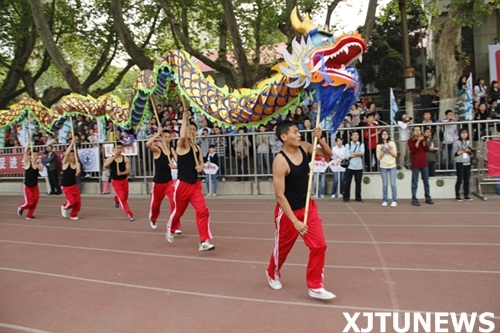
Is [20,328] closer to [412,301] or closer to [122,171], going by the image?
[412,301]

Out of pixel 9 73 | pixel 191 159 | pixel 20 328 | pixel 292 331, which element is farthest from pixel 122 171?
pixel 9 73

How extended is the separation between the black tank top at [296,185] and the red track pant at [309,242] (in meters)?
0.09

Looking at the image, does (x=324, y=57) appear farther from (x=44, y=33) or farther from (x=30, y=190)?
(x=44, y=33)

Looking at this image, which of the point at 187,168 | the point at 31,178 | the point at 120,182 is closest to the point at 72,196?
the point at 120,182

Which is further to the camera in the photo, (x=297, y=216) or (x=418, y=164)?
(x=418, y=164)

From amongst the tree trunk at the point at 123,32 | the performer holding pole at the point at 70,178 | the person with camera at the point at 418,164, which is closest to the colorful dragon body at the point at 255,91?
the performer holding pole at the point at 70,178

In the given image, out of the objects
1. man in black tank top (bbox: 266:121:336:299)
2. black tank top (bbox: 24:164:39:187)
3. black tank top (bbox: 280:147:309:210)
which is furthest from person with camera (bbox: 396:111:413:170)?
black tank top (bbox: 24:164:39:187)

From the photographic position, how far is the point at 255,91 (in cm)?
959

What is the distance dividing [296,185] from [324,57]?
108 inches

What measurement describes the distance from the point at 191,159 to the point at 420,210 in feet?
16.3

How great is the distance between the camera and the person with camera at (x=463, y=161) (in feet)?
33.6

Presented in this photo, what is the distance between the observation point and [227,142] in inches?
517

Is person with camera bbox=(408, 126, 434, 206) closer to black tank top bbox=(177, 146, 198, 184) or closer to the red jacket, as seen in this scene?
the red jacket

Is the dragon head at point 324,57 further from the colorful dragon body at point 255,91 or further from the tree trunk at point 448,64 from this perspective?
the tree trunk at point 448,64
